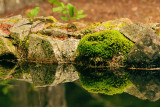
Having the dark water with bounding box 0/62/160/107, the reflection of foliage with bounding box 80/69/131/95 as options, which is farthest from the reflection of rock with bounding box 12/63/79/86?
the reflection of foliage with bounding box 80/69/131/95

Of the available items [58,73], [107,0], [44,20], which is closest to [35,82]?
[58,73]

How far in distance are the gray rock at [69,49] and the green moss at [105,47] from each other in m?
0.41

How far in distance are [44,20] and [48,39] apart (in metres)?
1.28

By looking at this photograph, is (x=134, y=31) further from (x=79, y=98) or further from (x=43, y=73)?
(x=79, y=98)

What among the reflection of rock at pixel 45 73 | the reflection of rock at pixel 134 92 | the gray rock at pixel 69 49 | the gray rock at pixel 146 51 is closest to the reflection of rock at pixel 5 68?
the reflection of rock at pixel 45 73

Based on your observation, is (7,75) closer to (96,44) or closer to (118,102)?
(96,44)

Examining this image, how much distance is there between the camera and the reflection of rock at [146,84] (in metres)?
3.62

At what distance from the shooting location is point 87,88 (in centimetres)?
404

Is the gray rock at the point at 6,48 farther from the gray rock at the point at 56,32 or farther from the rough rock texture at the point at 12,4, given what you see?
the rough rock texture at the point at 12,4

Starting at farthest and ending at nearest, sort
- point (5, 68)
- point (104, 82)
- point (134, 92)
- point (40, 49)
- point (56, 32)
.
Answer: point (56, 32) < point (40, 49) < point (5, 68) < point (104, 82) < point (134, 92)

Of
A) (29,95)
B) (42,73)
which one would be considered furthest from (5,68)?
(29,95)

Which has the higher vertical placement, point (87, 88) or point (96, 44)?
point (96, 44)

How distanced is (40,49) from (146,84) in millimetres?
2978

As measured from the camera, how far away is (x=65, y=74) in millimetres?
4957
